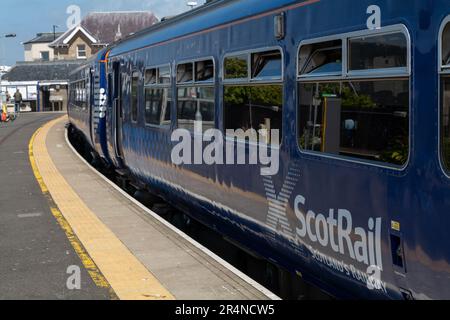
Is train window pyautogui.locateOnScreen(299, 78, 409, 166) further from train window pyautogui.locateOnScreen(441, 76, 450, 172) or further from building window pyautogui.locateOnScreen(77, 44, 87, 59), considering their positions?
building window pyautogui.locateOnScreen(77, 44, 87, 59)

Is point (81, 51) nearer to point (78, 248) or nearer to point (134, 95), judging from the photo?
point (134, 95)

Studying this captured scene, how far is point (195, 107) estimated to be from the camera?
7.11m

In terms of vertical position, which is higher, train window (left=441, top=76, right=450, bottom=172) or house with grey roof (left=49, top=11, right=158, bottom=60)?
house with grey roof (left=49, top=11, right=158, bottom=60)

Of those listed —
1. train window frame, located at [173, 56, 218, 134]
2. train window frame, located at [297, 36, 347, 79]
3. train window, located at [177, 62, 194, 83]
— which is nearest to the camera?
train window frame, located at [297, 36, 347, 79]

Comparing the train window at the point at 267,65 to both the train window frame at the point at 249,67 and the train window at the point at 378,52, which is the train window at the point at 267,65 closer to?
the train window frame at the point at 249,67

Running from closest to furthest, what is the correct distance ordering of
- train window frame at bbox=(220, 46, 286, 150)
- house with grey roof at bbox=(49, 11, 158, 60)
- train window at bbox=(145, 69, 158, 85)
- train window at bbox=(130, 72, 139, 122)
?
train window frame at bbox=(220, 46, 286, 150)
train window at bbox=(145, 69, 158, 85)
train window at bbox=(130, 72, 139, 122)
house with grey roof at bbox=(49, 11, 158, 60)

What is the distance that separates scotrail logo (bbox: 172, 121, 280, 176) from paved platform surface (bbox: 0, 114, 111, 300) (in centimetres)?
171

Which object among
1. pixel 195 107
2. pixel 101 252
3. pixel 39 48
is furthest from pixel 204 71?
pixel 39 48

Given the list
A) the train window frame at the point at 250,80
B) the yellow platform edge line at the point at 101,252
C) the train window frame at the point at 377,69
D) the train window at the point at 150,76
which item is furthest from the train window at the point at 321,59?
the train window at the point at 150,76

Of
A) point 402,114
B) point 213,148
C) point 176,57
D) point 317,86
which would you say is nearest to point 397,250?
point 402,114

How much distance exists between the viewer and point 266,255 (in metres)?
5.66

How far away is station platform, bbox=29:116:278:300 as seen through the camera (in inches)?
197

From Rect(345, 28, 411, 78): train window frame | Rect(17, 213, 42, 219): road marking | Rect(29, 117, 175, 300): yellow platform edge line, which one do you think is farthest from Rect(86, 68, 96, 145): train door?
Rect(345, 28, 411, 78): train window frame

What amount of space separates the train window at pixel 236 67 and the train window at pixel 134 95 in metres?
4.21
